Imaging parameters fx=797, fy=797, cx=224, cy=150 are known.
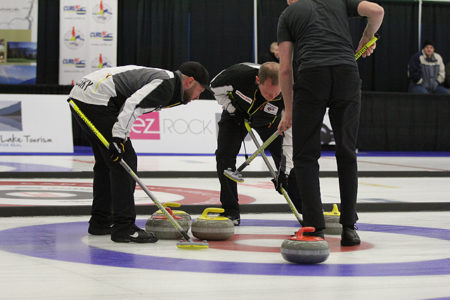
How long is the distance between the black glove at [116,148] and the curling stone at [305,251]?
1121 mm

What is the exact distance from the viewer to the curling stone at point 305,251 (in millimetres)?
3879

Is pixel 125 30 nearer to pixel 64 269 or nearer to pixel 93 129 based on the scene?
pixel 93 129

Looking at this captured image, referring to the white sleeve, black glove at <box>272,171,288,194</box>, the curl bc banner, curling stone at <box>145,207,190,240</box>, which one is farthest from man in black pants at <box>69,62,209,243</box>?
the curl bc banner

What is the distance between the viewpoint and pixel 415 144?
612 inches

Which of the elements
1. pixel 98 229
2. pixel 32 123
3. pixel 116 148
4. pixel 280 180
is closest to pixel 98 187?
pixel 98 229

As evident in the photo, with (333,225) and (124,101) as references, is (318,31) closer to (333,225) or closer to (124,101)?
(124,101)

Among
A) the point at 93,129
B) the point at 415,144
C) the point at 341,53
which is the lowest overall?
the point at 415,144

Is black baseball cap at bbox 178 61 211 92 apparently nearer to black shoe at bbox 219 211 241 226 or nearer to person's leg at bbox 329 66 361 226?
person's leg at bbox 329 66 361 226

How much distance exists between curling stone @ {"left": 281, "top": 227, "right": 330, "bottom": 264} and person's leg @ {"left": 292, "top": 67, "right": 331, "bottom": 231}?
1.27 feet

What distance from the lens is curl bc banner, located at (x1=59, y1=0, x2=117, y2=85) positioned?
14422 millimetres

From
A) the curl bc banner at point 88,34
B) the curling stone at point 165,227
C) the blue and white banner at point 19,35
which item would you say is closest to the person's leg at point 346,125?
the curling stone at point 165,227

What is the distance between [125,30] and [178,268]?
1257cm

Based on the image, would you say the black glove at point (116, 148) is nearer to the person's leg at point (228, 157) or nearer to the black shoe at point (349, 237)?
the person's leg at point (228, 157)

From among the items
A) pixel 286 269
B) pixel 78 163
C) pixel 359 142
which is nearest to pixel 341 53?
pixel 286 269
